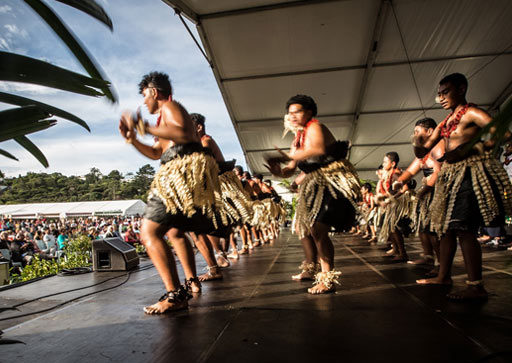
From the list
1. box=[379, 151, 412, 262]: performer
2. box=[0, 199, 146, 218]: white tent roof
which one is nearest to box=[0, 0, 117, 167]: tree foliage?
box=[379, 151, 412, 262]: performer

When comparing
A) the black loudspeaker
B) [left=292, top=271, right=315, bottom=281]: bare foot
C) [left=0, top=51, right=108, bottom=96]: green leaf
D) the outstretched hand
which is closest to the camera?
[left=0, top=51, right=108, bottom=96]: green leaf

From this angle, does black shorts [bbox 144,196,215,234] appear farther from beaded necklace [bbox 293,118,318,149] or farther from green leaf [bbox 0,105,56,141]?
green leaf [bbox 0,105,56,141]

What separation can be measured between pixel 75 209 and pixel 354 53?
29.3 metres

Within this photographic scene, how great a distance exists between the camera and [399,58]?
8273 millimetres

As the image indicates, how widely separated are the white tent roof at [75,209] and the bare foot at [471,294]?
91.9 feet

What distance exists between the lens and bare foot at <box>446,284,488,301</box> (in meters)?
2.18

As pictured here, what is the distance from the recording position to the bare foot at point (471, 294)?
2.18 m

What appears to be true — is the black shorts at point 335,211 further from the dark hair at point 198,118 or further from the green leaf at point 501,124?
the green leaf at point 501,124

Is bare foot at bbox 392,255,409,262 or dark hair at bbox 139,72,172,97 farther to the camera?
bare foot at bbox 392,255,409,262

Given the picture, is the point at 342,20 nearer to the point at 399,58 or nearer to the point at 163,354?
the point at 399,58

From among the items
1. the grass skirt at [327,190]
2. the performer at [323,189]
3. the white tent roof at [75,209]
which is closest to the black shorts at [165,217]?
the performer at [323,189]

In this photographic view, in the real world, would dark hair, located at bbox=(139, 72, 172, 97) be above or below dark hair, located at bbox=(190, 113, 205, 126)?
below

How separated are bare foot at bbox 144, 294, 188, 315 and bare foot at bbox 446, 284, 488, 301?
1728 mm

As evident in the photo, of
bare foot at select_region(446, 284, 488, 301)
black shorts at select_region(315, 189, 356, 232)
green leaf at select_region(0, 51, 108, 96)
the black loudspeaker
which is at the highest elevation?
green leaf at select_region(0, 51, 108, 96)
